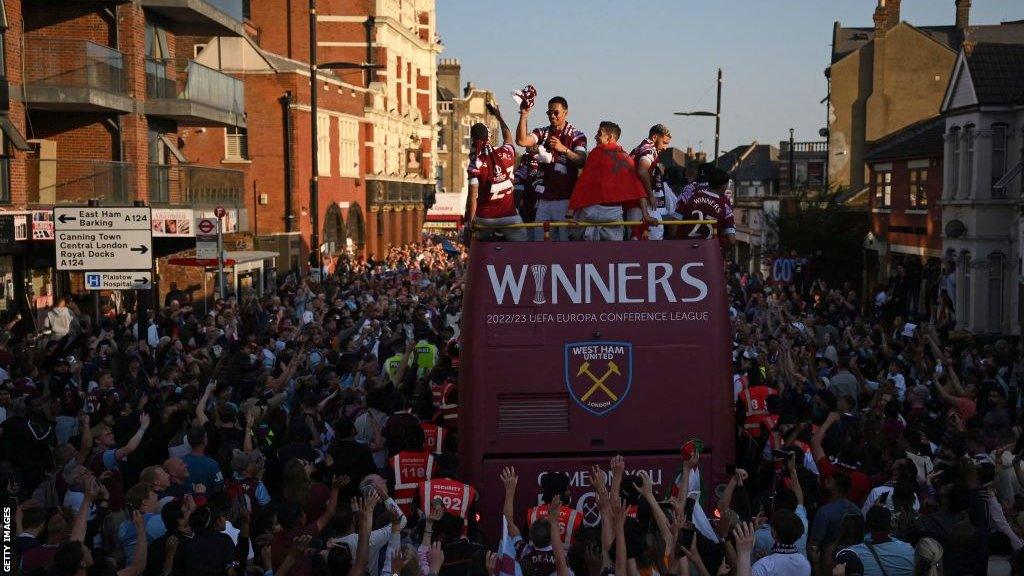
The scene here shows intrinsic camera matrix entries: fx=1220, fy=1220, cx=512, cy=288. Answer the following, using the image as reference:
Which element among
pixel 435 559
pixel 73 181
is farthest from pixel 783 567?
pixel 73 181

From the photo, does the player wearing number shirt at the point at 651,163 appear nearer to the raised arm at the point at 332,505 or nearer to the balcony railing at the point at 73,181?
the raised arm at the point at 332,505

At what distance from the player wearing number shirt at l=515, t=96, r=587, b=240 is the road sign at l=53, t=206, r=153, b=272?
8598mm

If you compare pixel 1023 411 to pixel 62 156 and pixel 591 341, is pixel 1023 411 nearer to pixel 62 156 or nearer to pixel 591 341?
pixel 591 341

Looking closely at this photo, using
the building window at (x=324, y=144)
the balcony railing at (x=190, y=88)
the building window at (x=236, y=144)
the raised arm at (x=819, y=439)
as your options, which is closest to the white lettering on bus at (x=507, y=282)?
the raised arm at (x=819, y=439)

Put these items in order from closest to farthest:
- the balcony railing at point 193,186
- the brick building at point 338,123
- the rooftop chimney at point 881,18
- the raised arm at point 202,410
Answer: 1. the raised arm at point 202,410
2. the balcony railing at point 193,186
3. the brick building at point 338,123
4. the rooftop chimney at point 881,18

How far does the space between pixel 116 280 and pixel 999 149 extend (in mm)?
21423

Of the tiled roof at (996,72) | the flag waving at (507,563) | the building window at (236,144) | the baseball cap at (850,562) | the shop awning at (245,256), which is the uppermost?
the tiled roof at (996,72)

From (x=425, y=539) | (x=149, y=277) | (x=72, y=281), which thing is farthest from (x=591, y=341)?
(x=72, y=281)

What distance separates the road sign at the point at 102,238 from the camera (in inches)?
686

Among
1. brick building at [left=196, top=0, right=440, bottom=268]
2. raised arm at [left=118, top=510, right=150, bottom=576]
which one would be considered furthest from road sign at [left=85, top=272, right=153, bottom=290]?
brick building at [left=196, top=0, right=440, bottom=268]

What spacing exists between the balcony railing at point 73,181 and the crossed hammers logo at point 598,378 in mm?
17126

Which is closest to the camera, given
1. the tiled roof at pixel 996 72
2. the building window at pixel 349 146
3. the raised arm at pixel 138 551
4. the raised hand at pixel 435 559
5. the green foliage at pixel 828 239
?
the raised hand at pixel 435 559

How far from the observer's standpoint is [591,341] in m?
8.90

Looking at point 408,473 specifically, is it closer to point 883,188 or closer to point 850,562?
point 850,562
